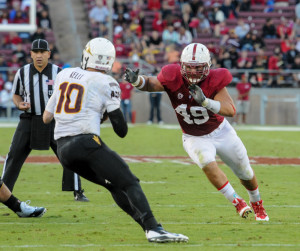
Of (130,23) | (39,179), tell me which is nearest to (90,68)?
(39,179)

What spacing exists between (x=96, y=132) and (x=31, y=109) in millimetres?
2354

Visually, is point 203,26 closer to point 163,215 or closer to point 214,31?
point 214,31

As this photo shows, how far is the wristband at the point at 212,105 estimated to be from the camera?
6.43 metres

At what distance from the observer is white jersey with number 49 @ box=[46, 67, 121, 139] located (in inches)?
224

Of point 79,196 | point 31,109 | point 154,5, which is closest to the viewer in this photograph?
point 31,109

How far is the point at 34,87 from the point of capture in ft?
26.2

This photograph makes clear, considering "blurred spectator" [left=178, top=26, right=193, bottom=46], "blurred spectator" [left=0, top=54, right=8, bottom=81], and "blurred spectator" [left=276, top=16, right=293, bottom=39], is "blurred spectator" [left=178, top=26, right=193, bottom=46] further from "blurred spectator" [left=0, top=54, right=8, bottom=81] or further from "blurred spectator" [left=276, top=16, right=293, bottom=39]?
"blurred spectator" [left=0, top=54, right=8, bottom=81]

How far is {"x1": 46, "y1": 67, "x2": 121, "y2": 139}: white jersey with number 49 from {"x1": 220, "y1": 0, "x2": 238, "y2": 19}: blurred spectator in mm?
19806

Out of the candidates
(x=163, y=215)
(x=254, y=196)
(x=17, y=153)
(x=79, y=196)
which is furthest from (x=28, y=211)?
(x=254, y=196)

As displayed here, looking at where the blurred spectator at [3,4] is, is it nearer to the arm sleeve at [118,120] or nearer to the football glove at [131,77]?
the football glove at [131,77]

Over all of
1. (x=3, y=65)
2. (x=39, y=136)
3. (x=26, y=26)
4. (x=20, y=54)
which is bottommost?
(x=3, y=65)

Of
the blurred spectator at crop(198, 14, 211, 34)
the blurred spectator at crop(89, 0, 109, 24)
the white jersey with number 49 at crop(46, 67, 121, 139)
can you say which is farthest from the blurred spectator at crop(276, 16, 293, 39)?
the white jersey with number 49 at crop(46, 67, 121, 139)

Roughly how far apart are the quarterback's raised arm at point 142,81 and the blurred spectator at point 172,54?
1549 cm

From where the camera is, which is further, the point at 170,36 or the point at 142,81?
the point at 170,36
